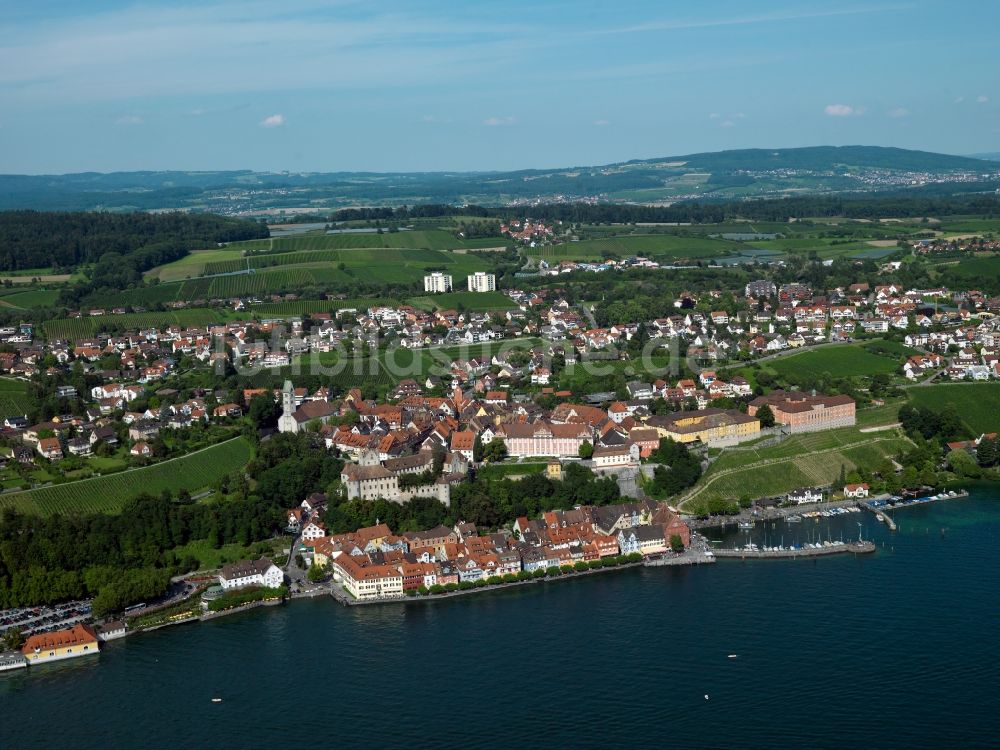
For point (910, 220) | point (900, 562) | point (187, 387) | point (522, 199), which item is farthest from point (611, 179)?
point (900, 562)

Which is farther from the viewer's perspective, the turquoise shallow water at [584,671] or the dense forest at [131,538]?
the dense forest at [131,538]

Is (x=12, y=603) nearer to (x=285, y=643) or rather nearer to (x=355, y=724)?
(x=285, y=643)

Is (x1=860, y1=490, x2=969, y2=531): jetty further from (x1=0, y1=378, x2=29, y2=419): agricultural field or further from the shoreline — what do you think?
(x1=0, y1=378, x2=29, y2=419): agricultural field

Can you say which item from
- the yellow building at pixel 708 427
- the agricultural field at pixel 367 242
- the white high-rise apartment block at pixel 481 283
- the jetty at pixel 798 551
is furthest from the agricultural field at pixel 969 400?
the agricultural field at pixel 367 242

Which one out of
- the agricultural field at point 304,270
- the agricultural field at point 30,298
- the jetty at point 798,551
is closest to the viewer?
the jetty at point 798,551

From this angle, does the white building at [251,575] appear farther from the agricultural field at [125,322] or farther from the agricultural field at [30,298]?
the agricultural field at [30,298]

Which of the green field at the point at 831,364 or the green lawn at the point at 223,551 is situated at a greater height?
the green field at the point at 831,364

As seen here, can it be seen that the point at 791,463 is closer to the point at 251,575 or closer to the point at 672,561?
the point at 672,561
